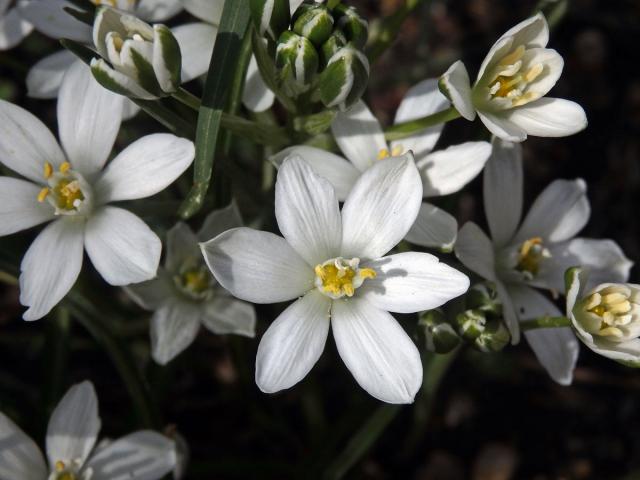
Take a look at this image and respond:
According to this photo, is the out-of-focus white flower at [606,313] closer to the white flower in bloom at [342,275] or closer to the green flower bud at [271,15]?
the white flower in bloom at [342,275]

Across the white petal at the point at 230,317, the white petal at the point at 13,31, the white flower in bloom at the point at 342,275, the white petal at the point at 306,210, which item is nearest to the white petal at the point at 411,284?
the white flower in bloom at the point at 342,275

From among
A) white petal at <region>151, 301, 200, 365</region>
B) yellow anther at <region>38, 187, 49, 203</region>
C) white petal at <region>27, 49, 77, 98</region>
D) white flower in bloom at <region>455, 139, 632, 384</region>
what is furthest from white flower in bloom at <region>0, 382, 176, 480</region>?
white flower in bloom at <region>455, 139, 632, 384</region>

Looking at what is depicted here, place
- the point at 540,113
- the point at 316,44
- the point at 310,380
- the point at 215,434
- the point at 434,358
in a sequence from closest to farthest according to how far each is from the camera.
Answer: the point at 316,44
the point at 540,113
the point at 434,358
the point at 310,380
the point at 215,434

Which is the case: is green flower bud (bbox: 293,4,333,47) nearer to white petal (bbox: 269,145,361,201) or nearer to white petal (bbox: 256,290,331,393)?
white petal (bbox: 269,145,361,201)

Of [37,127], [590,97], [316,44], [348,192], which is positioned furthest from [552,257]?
[590,97]

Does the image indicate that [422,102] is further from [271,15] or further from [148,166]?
[148,166]

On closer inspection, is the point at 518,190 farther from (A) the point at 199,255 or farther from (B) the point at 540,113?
(A) the point at 199,255
